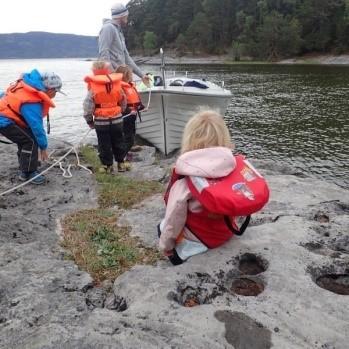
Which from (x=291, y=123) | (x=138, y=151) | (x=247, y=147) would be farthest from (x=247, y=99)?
(x=138, y=151)

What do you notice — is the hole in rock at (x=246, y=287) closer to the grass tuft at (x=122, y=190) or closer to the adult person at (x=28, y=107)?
the grass tuft at (x=122, y=190)

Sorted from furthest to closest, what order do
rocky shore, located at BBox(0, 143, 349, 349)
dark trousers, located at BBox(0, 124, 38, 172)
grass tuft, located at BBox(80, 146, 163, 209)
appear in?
1. dark trousers, located at BBox(0, 124, 38, 172)
2. grass tuft, located at BBox(80, 146, 163, 209)
3. rocky shore, located at BBox(0, 143, 349, 349)

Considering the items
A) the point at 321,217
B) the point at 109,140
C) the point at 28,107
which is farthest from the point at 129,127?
the point at 321,217

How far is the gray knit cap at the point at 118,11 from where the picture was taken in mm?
8273

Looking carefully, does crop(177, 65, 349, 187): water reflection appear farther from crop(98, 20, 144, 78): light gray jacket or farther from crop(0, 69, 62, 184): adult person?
crop(0, 69, 62, 184): adult person

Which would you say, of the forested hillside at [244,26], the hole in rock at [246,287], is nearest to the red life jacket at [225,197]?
the hole in rock at [246,287]

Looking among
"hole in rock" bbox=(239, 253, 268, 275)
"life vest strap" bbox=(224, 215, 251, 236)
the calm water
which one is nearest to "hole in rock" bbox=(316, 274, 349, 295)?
"hole in rock" bbox=(239, 253, 268, 275)

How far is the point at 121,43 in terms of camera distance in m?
8.77

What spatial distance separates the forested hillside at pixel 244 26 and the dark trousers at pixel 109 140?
244 ft

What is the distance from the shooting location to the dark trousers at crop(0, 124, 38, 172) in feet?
22.7

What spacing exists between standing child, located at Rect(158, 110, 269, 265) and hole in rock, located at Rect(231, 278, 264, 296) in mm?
517

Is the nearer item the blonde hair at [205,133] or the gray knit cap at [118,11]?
the blonde hair at [205,133]

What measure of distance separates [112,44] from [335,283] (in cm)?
643

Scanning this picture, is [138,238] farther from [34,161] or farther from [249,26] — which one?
[249,26]
